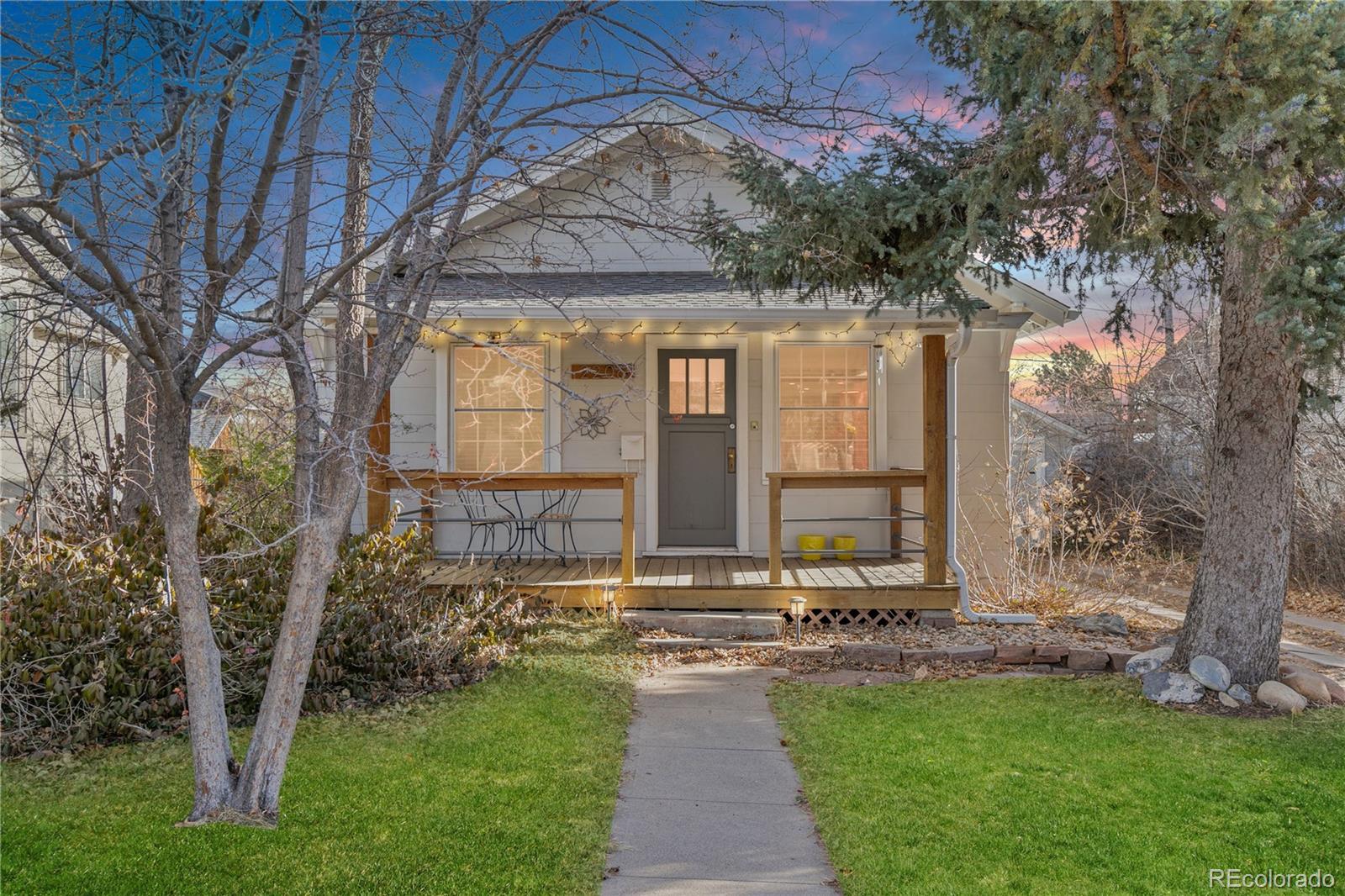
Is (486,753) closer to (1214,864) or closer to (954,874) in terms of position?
(954,874)

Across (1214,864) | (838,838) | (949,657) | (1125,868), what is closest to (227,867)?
(838,838)

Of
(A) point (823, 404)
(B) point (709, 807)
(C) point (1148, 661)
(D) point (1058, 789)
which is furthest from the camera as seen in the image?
(A) point (823, 404)

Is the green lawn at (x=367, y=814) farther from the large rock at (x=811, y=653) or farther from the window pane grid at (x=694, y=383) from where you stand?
the window pane grid at (x=694, y=383)

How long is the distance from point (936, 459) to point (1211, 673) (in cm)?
275

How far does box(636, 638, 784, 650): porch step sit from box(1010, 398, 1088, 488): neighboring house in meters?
4.46

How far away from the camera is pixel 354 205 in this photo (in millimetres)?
4664

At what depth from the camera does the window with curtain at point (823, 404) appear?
9.60 meters

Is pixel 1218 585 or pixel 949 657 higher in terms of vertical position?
pixel 1218 585

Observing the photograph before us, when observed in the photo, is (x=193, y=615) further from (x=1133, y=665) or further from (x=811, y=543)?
(x=811, y=543)

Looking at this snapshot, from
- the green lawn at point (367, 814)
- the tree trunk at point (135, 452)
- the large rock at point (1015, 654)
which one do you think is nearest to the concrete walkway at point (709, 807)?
the green lawn at point (367, 814)

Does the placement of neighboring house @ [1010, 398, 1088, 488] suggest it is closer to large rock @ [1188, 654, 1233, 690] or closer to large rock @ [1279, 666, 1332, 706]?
large rock @ [1279, 666, 1332, 706]

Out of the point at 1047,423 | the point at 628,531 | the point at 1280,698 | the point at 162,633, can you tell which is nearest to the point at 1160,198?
the point at 1280,698

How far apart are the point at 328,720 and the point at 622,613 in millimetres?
3129

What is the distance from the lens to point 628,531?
26.6 feet
